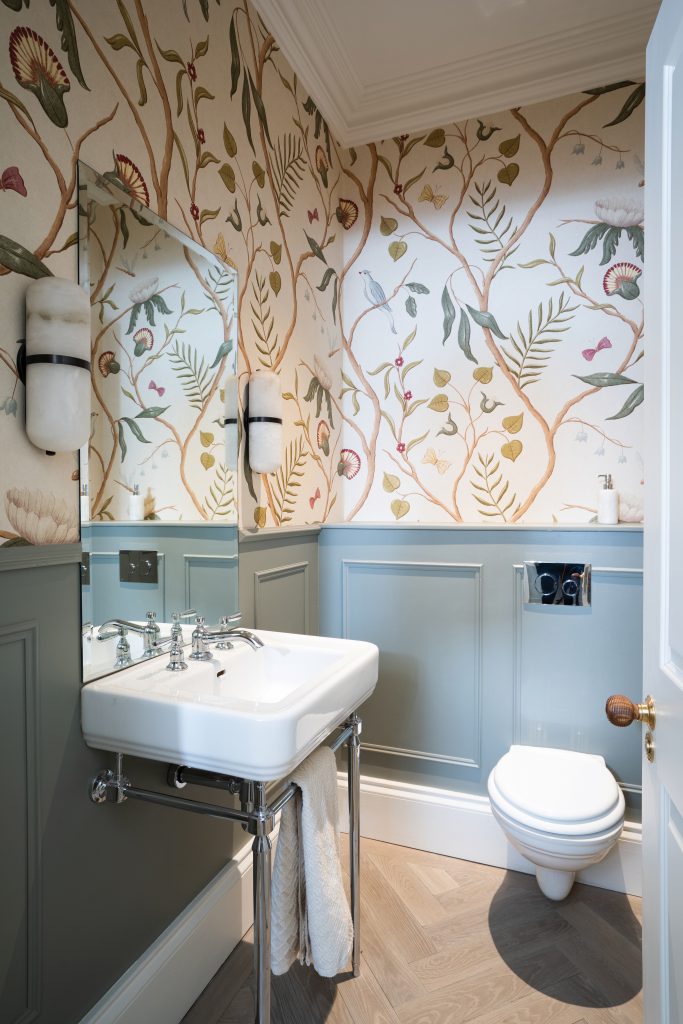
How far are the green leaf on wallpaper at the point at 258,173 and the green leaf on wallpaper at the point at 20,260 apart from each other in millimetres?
952

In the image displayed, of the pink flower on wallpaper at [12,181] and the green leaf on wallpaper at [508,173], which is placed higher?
the green leaf on wallpaper at [508,173]

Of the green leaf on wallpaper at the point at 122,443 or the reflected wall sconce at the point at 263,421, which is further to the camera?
the reflected wall sconce at the point at 263,421

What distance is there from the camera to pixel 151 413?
1.41 meters

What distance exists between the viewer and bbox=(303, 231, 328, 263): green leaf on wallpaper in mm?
2160

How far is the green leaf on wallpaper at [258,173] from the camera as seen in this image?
5.85ft

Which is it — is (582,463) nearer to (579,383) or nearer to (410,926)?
(579,383)

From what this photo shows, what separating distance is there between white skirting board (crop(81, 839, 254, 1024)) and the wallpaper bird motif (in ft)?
3.42

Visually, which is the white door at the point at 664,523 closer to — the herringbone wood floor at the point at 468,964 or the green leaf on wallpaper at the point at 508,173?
the herringbone wood floor at the point at 468,964

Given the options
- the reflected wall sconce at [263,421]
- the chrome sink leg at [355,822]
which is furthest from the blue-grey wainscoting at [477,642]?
the chrome sink leg at [355,822]

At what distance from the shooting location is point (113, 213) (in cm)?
124

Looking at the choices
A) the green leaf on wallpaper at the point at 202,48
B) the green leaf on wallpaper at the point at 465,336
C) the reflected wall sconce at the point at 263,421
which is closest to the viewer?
the green leaf on wallpaper at the point at 202,48

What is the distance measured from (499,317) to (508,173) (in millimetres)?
533

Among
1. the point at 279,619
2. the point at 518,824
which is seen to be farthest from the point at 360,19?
the point at 518,824

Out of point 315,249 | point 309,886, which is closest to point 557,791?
point 309,886
